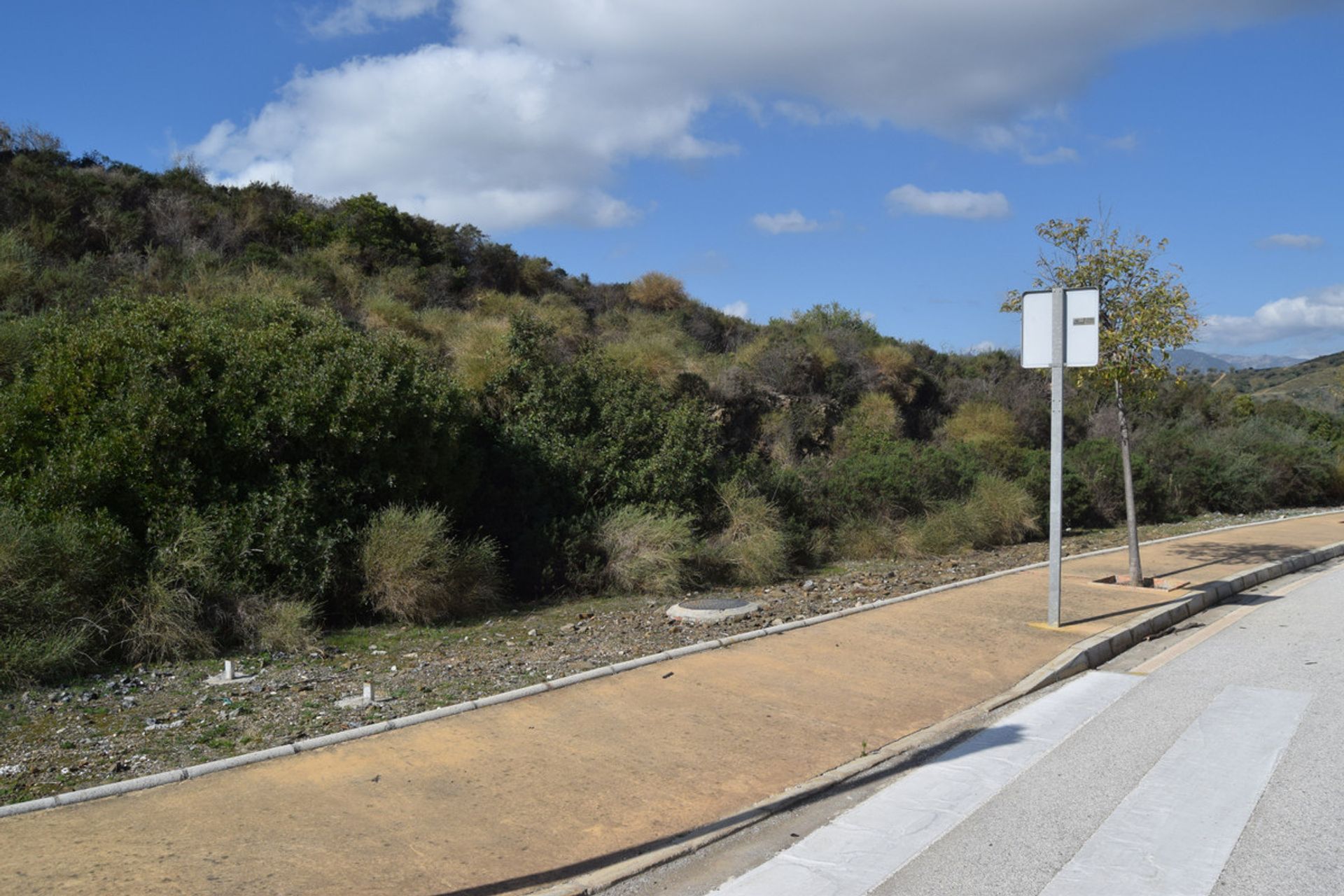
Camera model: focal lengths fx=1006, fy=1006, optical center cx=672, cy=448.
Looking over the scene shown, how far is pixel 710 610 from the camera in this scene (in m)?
10.5

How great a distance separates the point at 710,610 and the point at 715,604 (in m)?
0.37

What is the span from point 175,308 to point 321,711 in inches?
241

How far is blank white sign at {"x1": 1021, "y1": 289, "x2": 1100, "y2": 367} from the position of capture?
31.5 ft

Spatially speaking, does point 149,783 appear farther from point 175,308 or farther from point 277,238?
point 277,238

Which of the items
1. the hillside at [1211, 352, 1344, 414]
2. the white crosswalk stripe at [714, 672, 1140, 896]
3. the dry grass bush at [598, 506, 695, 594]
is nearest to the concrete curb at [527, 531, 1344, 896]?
the white crosswalk stripe at [714, 672, 1140, 896]

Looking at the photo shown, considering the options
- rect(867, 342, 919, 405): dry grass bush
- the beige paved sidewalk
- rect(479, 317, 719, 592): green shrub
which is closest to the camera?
the beige paved sidewalk

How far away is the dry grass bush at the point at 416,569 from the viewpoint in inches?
404

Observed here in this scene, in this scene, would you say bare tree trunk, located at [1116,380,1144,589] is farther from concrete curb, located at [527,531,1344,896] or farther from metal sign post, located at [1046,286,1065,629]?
metal sign post, located at [1046,286,1065,629]

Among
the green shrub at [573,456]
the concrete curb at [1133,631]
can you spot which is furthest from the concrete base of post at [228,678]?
the concrete curb at [1133,631]

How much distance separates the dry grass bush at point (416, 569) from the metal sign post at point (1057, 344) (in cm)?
608

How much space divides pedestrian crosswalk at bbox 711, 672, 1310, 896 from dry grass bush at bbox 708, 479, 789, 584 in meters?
5.99

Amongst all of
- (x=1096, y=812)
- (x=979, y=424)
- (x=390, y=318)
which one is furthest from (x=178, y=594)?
(x=979, y=424)

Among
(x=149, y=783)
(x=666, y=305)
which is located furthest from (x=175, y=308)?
(x=666, y=305)

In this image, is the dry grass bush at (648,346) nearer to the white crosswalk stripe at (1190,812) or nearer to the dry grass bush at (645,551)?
the dry grass bush at (645,551)
